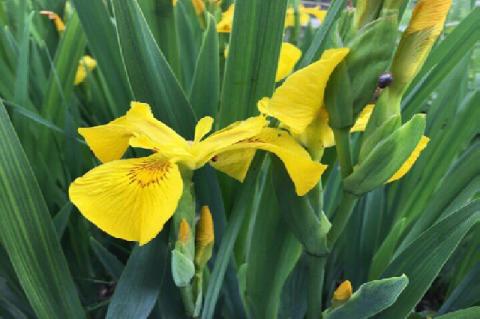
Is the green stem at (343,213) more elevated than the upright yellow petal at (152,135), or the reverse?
the upright yellow petal at (152,135)

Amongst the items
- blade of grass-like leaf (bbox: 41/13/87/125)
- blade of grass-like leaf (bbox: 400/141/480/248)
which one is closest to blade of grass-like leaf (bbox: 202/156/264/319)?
blade of grass-like leaf (bbox: 400/141/480/248)

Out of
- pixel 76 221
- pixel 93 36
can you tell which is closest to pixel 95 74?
pixel 76 221

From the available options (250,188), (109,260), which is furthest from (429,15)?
(109,260)

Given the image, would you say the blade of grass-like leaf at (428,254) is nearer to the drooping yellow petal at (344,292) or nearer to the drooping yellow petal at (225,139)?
the drooping yellow petal at (344,292)

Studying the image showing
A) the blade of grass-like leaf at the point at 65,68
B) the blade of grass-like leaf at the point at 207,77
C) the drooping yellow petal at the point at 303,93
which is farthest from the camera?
the blade of grass-like leaf at the point at 65,68

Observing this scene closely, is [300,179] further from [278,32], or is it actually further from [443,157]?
[443,157]

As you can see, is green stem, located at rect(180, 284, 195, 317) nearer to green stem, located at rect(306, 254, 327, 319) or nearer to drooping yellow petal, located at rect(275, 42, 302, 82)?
green stem, located at rect(306, 254, 327, 319)

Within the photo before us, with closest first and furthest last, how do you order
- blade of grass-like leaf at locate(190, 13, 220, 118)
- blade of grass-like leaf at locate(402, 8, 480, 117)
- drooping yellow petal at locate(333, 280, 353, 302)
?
drooping yellow petal at locate(333, 280, 353, 302)
blade of grass-like leaf at locate(190, 13, 220, 118)
blade of grass-like leaf at locate(402, 8, 480, 117)

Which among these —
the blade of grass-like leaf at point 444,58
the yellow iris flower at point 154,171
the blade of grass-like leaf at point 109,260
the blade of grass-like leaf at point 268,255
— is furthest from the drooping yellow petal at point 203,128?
the blade of grass-like leaf at point 444,58
